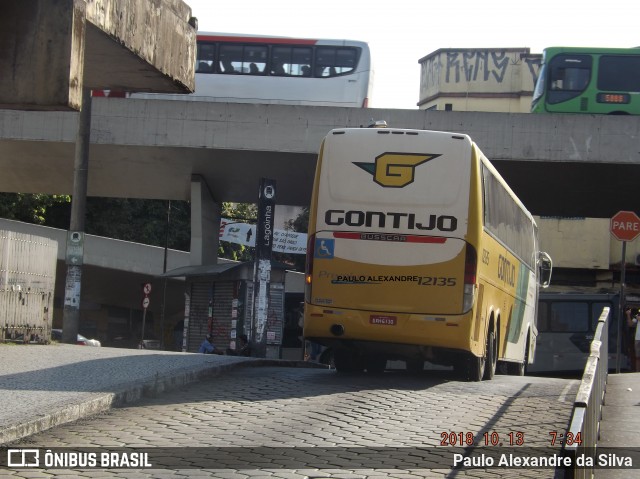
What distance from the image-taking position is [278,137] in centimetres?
2733

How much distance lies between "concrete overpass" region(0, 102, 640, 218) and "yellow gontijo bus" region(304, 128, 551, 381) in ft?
38.7

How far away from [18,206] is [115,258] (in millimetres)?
5501

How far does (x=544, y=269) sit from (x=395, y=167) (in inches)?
495

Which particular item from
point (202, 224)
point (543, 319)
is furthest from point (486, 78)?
point (202, 224)

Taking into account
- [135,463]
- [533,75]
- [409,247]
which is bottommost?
[135,463]

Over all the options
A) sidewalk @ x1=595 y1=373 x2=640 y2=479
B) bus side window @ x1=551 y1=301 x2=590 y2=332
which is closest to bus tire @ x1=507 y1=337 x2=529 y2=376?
sidewalk @ x1=595 y1=373 x2=640 y2=479

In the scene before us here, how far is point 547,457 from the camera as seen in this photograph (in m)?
8.59

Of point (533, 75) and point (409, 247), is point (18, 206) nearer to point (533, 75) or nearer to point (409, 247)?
point (533, 75)

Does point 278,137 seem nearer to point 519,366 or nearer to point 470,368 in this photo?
point 519,366

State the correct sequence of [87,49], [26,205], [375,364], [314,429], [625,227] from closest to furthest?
[87,49] < [314,429] < [375,364] < [625,227] < [26,205]

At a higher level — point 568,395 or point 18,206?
point 18,206

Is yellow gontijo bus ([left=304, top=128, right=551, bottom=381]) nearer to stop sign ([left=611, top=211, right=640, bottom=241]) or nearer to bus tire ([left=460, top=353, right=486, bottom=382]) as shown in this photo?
bus tire ([left=460, top=353, right=486, bottom=382])

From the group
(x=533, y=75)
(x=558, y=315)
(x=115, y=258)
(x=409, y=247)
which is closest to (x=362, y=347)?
(x=409, y=247)

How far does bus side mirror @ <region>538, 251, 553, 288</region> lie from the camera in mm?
25469
